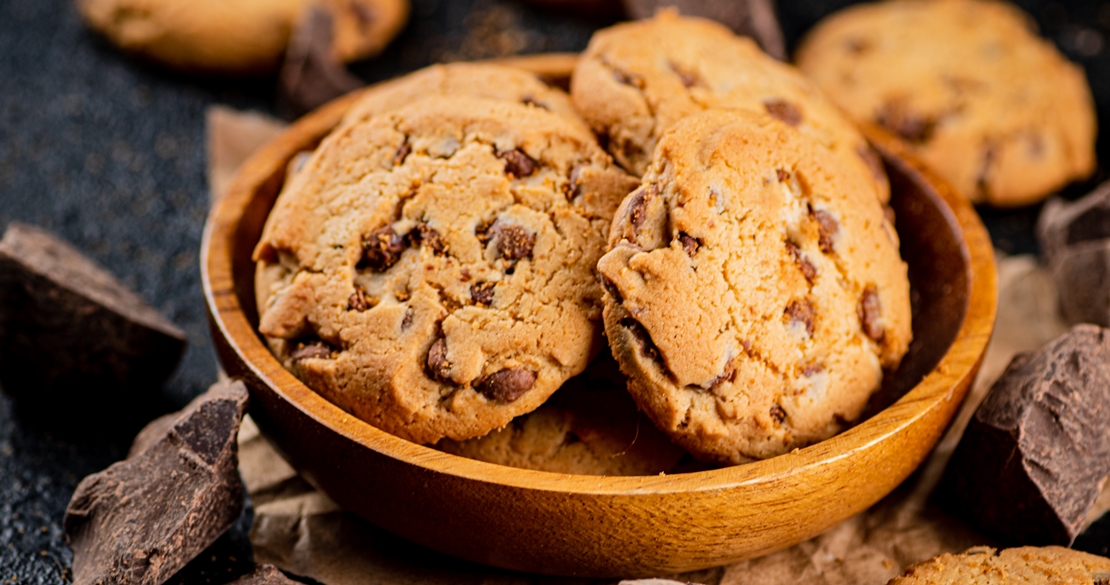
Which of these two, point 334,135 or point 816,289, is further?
point 334,135

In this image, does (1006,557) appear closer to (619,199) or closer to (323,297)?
(619,199)

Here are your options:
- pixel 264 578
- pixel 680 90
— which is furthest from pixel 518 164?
pixel 264 578

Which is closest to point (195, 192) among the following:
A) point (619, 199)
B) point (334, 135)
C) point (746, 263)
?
point (334, 135)

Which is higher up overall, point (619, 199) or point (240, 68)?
point (619, 199)

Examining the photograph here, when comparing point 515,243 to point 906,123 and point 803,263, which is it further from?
point 906,123

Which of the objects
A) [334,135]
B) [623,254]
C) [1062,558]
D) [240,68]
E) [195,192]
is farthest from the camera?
[240,68]
